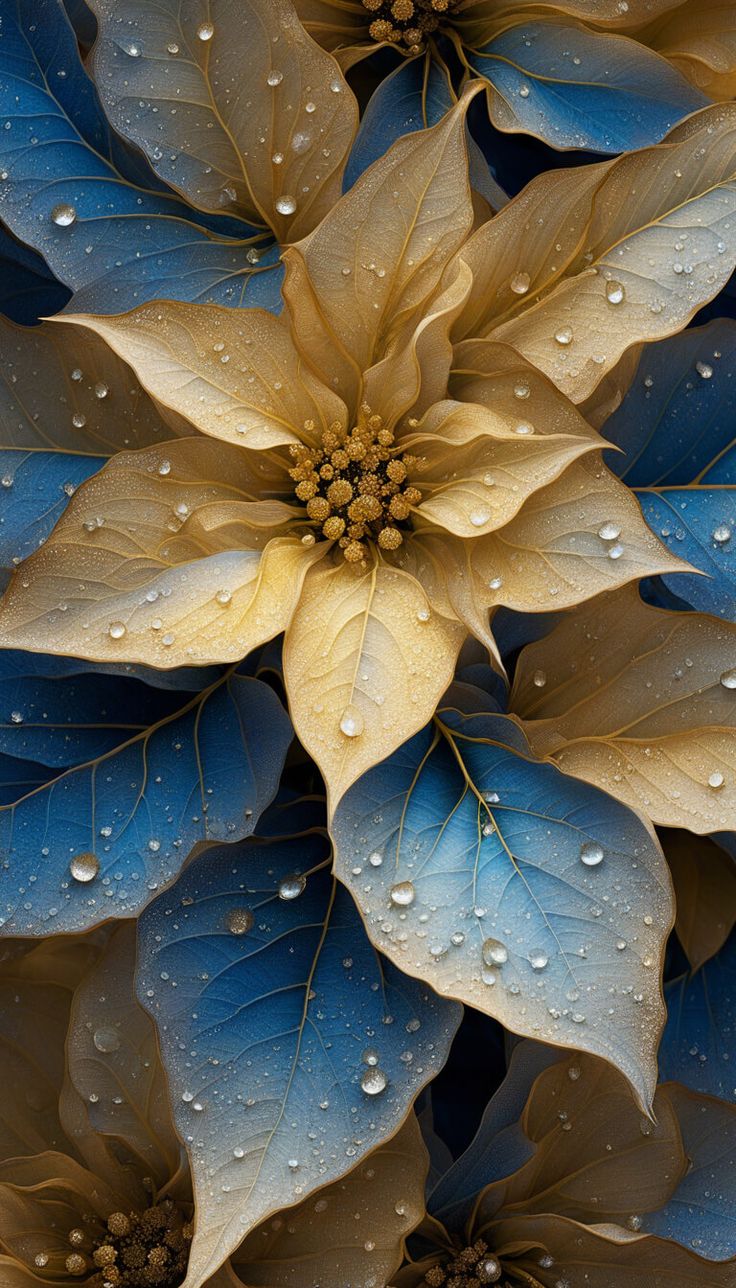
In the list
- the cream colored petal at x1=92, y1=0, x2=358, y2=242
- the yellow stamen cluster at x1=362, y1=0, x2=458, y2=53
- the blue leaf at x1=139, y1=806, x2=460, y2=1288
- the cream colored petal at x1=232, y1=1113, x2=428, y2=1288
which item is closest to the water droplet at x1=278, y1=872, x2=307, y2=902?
the blue leaf at x1=139, y1=806, x2=460, y2=1288

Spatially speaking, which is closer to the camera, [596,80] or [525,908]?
[525,908]

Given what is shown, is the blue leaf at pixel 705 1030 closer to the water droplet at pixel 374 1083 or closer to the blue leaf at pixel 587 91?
the water droplet at pixel 374 1083

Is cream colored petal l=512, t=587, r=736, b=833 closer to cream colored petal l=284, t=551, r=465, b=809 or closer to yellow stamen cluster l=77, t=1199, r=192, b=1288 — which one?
cream colored petal l=284, t=551, r=465, b=809

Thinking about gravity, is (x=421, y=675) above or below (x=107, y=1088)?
above

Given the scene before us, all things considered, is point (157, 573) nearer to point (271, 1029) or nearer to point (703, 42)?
point (271, 1029)

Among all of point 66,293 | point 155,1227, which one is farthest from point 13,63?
point 155,1227

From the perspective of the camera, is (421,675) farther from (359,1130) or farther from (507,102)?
(507,102)
